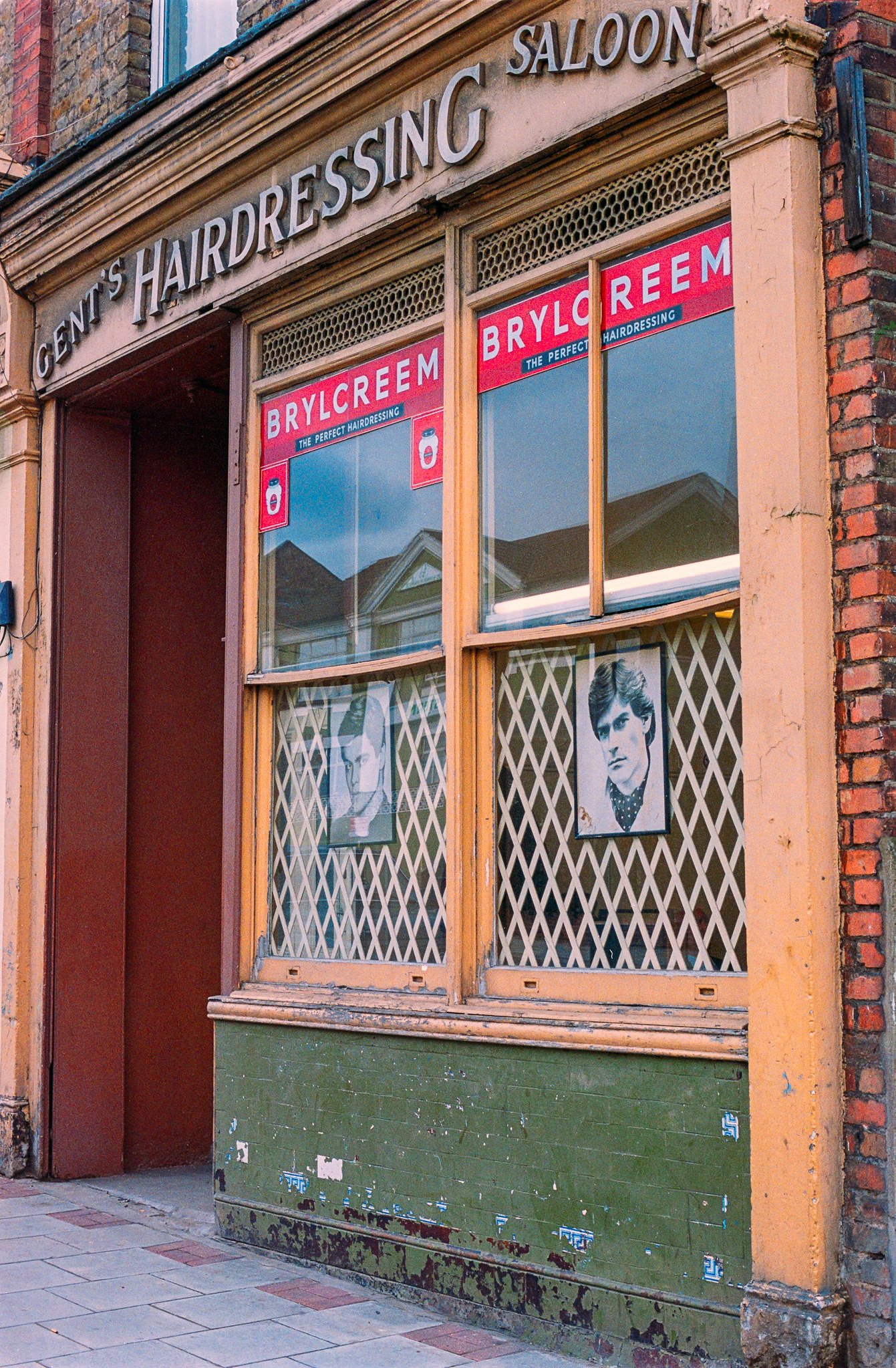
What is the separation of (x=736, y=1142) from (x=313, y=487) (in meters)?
3.67

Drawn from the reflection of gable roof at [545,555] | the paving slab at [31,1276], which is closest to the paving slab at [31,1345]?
the paving slab at [31,1276]

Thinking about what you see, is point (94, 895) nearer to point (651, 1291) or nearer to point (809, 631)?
point (651, 1291)

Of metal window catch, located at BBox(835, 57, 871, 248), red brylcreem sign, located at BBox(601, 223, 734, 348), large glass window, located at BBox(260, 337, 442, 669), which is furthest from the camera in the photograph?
large glass window, located at BBox(260, 337, 442, 669)

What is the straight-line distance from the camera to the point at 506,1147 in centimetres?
520

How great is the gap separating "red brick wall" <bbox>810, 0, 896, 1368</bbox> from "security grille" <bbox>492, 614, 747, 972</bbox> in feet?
1.59

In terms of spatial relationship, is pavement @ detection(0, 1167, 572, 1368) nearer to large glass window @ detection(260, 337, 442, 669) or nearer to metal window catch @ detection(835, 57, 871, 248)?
large glass window @ detection(260, 337, 442, 669)

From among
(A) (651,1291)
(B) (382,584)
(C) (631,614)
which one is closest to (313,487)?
(B) (382,584)

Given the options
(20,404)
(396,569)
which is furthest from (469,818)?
(20,404)

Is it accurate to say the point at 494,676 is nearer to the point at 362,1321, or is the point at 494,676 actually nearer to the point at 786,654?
the point at 786,654

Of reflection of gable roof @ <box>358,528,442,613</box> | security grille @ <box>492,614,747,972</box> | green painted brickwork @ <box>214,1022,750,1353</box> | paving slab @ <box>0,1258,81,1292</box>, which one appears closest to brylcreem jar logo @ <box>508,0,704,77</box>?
reflection of gable roof @ <box>358,528,442,613</box>

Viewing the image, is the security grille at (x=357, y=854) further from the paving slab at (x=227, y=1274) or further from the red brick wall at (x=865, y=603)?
the red brick wall at (x=865, y=603)

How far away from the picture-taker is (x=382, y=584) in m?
6.39

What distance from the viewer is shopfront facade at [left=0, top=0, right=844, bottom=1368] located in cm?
445

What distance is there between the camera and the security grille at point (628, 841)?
4746 mm
